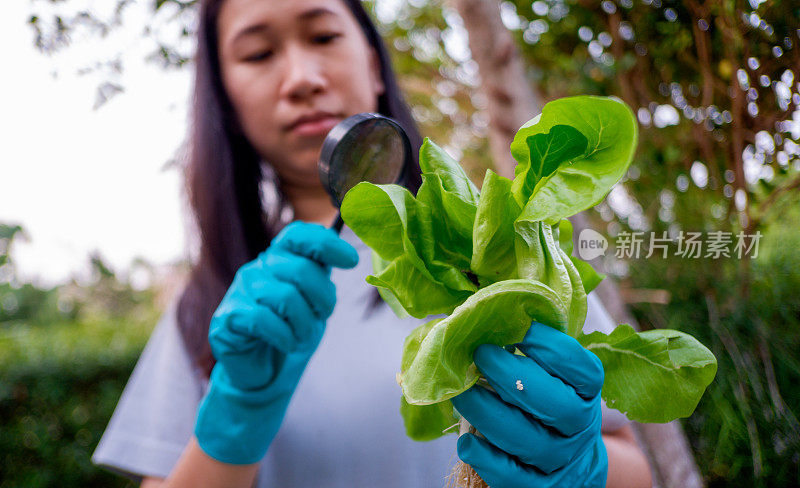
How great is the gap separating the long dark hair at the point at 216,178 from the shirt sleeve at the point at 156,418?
57 millimetres

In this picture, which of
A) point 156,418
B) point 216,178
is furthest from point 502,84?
point 156,418

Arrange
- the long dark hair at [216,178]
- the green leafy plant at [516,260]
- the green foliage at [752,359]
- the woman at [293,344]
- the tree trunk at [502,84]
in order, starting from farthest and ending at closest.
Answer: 1. the tree trunk at [502,84]
2. the green foliage at [752,359]
3. the long dark hair at [216,178]
4. the woman at [293,344]
5. the green leafy plant at [516,260]

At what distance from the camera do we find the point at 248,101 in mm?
1166

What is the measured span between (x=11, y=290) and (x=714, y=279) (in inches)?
279

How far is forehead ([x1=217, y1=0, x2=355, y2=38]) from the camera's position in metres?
1.10

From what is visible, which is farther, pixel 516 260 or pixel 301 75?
pixel 301 75

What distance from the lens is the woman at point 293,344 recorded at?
68 centimetres

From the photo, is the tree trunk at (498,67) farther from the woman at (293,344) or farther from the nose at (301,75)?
the nose at (301,75)

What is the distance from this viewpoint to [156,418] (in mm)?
1203

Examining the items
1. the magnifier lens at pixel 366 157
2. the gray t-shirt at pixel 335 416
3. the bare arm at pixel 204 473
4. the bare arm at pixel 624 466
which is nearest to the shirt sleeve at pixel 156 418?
the gray t-shirt at pixel 335 416

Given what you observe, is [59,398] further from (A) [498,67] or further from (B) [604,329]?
(B) [604,329]

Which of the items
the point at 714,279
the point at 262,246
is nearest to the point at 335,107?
the point at 262,246

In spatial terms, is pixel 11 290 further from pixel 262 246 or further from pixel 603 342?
pixel 603 342

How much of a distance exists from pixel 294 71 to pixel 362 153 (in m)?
0.33
